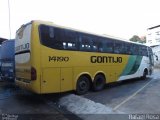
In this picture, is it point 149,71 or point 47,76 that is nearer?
point 47,76

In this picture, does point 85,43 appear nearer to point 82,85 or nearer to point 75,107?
point 82,85

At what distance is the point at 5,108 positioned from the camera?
808 centimetres

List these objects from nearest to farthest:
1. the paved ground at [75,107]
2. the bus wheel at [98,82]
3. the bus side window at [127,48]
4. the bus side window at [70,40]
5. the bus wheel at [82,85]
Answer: the paved ground at [75,107]
the bus side window at [70,40]
the bus wheel at [82,85]
the bus wheel at [98,82]
the bus side window at [127,48]

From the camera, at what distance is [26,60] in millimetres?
8898

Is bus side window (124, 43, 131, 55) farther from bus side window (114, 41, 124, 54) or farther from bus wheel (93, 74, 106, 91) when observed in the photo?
bus wheel (93, 74, 106, 91)

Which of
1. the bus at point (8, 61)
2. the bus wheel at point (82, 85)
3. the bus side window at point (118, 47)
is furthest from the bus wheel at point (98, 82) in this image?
the bus at point (8, 61)

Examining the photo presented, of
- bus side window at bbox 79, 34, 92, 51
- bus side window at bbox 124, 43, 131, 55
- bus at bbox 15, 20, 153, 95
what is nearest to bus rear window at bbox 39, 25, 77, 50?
bus at bbox 15, 20, 153, 95

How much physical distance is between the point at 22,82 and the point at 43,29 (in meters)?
2.47

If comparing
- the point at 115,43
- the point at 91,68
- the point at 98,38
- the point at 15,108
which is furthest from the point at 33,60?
the point at 115,43

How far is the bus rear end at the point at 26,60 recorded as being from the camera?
27.5 ft

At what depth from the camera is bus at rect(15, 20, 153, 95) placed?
8484 mm

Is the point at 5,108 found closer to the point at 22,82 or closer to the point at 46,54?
the point at 22,82

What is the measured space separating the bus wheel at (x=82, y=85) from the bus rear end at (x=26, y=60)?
96.7 inches

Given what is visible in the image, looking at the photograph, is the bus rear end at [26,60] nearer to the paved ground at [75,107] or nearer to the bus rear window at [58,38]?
the bus rear window at [58,38]
